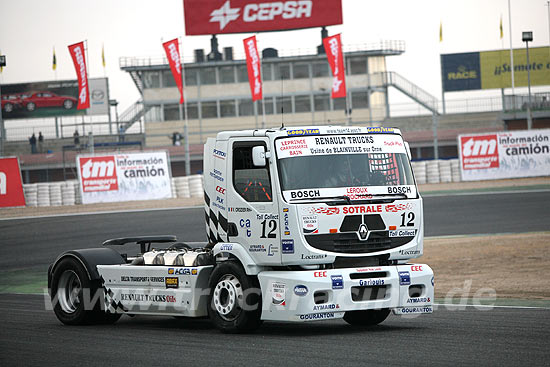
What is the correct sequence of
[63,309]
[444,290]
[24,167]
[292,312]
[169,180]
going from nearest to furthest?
[292,312], [63,309], [444,290], [169,180], [24,167]

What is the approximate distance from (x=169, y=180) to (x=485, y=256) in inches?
825

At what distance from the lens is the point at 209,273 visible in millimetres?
10734

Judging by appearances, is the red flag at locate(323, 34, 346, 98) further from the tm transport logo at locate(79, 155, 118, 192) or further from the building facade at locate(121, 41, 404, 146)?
the building facade at locate(121, 41, 404, 146)

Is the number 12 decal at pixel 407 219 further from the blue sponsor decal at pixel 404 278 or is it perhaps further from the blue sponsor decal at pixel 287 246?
the blue sponsor decal at pixel 287 246

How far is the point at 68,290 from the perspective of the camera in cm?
1224

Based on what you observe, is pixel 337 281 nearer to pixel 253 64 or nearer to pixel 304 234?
pixel 304 234

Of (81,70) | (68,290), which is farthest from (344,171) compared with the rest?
(81,70)

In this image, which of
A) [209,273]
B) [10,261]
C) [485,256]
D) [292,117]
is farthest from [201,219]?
[292,117]

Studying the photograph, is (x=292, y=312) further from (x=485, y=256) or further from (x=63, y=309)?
(x=485, y=256)

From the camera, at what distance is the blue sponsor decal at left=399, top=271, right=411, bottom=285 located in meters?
10.2

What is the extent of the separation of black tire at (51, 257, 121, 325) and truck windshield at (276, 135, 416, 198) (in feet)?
10.8

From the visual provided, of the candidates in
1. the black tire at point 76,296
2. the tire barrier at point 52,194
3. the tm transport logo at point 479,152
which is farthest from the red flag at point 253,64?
the black tire at point 76,296

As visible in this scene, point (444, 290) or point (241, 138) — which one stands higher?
point (241, 138)

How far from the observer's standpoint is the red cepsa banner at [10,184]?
112 feet
